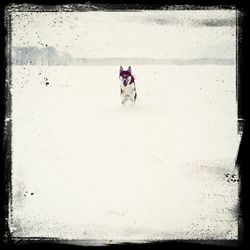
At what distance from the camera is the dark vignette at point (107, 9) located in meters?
1.17

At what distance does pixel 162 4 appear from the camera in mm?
1198

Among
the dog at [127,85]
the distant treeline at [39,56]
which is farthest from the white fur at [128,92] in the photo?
the distant treeline at [39,56]

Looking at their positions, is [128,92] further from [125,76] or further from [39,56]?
[39,56]

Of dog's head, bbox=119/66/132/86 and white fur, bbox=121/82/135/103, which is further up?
dog's head, bbox=119/66/132/86

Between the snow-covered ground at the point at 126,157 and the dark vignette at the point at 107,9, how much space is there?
2 centimetres

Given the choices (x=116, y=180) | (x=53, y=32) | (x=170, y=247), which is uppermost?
(x=53, y=32)

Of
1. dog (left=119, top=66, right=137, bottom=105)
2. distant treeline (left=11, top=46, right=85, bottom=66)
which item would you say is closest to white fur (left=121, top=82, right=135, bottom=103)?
A: dog (left=119, top=66, right=137, bottom=105)

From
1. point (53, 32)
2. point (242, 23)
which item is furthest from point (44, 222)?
point (242, 23)

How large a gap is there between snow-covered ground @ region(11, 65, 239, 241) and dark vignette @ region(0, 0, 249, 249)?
0.02 m

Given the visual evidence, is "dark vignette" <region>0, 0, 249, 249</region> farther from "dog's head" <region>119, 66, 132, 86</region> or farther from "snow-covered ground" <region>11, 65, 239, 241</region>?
"dog's head" <region>119, 66, 132, 86</region>

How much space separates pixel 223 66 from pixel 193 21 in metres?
0.18

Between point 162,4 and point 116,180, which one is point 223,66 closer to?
point 162,4

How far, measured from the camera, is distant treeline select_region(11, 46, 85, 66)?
3.96 feet

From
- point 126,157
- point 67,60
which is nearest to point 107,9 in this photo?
point 67,60
